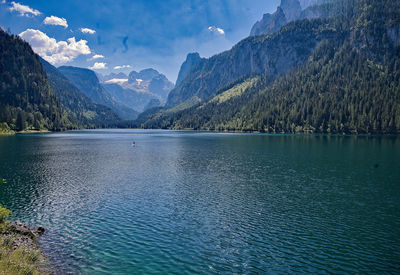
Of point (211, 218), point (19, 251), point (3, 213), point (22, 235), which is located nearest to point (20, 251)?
point (19, 251)

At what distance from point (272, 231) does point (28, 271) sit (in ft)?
82.7

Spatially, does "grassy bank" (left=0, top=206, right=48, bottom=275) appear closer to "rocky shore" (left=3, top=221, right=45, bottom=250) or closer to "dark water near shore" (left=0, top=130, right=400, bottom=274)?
"rocky shore" (left=3, top=221, right=45, bottom=250)

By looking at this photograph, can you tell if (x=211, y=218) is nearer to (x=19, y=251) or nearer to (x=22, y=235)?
(x=19, y=251)

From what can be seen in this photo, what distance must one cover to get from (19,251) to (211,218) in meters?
22.3

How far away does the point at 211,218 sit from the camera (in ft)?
120

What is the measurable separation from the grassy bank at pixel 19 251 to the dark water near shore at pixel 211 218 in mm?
1453

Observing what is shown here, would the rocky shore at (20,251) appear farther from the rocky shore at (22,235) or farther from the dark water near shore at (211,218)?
the dark water near shore at (211,218)

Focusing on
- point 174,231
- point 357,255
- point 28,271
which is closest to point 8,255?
point 28,271

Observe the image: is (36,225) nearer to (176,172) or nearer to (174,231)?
(174,231)

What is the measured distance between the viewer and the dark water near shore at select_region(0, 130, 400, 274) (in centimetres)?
2492

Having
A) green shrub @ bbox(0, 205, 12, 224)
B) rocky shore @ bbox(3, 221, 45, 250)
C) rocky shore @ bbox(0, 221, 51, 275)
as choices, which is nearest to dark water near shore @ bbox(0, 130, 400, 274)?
rocky shore @ bbox(3, 221, 45, 250)

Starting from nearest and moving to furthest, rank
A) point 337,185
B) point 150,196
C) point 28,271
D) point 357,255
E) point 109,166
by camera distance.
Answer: point 28,271, point 357,255, point 150,196, point 337,185, point 109,166

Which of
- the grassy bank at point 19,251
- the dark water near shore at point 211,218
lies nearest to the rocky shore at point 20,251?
the grassy bank at point 19,251

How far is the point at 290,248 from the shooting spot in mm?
27609
